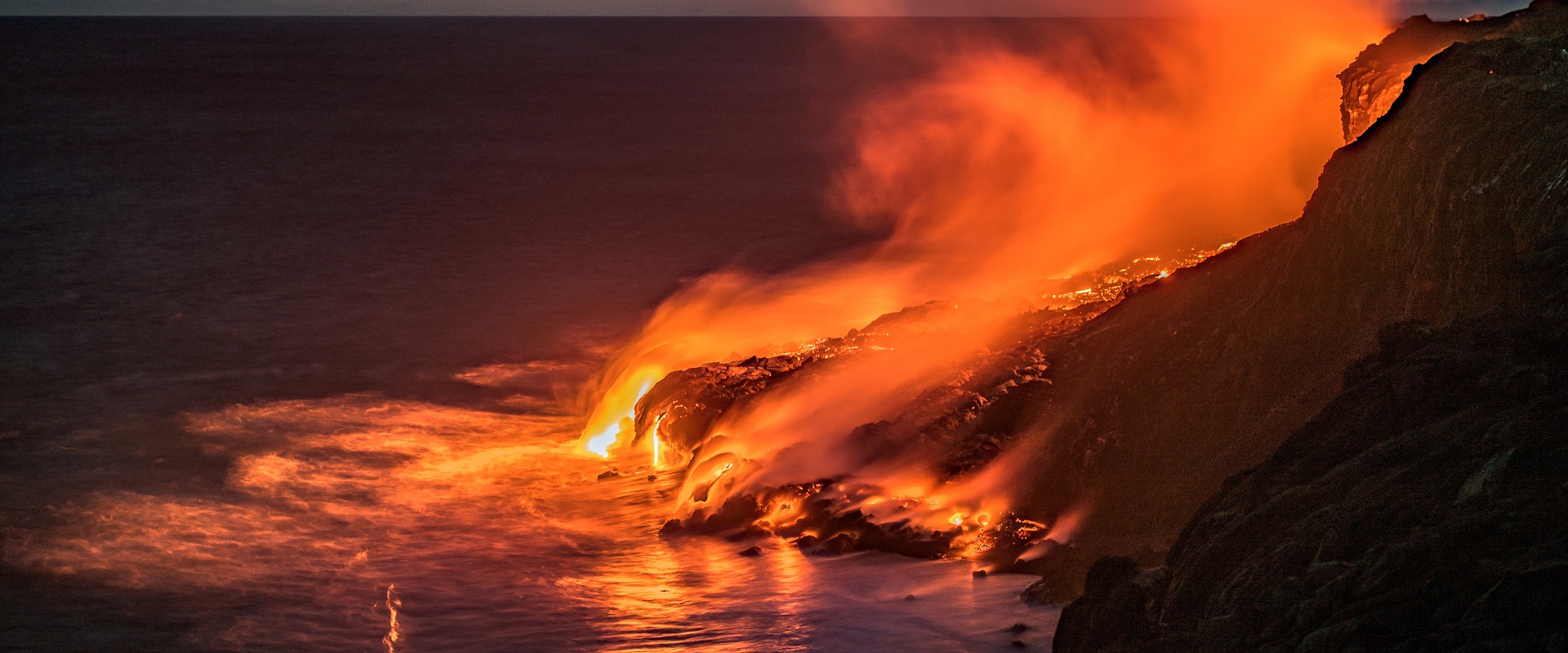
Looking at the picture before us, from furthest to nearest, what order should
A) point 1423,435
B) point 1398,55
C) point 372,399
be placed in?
point 372,399, point 1398,55, point 1423,435

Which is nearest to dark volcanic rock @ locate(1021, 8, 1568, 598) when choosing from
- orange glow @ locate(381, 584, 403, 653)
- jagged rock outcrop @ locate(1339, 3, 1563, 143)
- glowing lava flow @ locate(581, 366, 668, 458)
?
jagged rock outcrop @ locate(1339, 3, 1563, 143)

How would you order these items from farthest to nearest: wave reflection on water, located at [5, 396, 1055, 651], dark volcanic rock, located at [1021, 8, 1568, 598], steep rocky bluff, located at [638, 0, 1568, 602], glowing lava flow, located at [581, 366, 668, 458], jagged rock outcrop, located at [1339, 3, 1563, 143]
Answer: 1. glowing lava flow, located at [581, 366, 668, 458]
2. jagged rock outcrop, located at [1339, 3, 1563, 143]
3. wave reflection on water, located at [5, 396, 1055, 651]
4. steep rocky bluff, located at [638, 0, 1568, 602]
5. dark volcanic rock, located at [1021, 8, 1568, 598]

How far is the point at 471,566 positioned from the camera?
15.5 m

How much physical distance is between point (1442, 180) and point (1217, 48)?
34324 mm

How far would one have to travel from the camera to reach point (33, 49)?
6973 inches

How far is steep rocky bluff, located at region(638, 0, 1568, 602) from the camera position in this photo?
10.6 m

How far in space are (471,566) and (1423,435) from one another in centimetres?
1065

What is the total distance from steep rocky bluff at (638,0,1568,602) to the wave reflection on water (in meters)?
0.87

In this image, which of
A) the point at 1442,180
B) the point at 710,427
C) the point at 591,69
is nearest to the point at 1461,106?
the point at 1442,180

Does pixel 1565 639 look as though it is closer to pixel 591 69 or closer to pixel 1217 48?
pixel 1217 48

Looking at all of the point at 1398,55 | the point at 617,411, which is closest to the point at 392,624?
the point at 617,411

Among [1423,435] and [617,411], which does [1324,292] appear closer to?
[1423,435]

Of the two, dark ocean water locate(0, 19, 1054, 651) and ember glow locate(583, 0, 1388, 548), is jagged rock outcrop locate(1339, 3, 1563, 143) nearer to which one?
ember glow locate(583, 0, 1388, 548)

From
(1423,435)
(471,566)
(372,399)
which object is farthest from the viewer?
(372,399)
